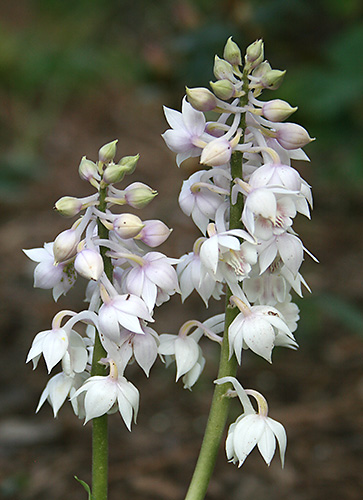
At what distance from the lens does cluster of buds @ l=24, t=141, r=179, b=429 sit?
3.26 ft

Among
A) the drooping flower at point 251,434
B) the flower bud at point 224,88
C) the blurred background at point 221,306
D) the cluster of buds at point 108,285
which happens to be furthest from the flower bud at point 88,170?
the blurred background at point 221,306

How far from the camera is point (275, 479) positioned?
2.07 m

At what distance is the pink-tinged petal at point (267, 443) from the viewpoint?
3.38ft

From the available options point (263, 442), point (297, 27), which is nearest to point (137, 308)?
point (263, 442)

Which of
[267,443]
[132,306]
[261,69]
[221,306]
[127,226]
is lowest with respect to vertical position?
[221,306]

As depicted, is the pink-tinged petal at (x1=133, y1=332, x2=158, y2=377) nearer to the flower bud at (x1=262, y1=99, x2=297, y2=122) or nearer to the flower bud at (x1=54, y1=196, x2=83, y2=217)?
the flower bud at (x1=54, y1=196, x2=83, y2=217)

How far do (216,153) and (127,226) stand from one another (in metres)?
0.16

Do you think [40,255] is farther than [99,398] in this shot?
Yes

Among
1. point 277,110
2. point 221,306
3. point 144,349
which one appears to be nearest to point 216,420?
point 144,349

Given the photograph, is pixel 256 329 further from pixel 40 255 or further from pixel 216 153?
pixel 40 255

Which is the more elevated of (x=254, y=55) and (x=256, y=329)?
(x=254, y=55)

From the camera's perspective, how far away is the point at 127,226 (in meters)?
0.99

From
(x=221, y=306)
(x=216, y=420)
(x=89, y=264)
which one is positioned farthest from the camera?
(x=221, y=306)

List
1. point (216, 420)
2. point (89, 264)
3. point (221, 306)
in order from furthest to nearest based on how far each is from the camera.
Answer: point (221, 306)
point (216, 420)
point (89, 264)
